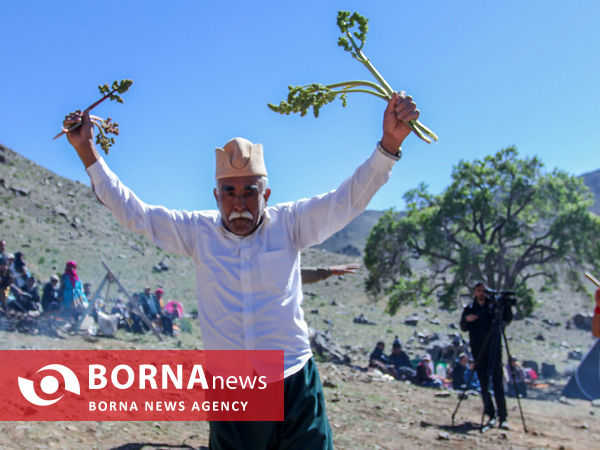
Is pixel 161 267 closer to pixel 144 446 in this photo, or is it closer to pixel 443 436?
pixel 443 436

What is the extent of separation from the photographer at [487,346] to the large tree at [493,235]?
376 inches

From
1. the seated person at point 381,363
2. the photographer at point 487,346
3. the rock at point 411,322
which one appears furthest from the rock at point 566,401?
the rock at point 411,322

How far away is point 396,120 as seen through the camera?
2.28m

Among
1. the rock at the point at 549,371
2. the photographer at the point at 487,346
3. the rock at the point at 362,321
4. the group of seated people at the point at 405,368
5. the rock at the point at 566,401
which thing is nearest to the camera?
the photographer at the point at 487,346

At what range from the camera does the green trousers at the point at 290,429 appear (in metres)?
2.39

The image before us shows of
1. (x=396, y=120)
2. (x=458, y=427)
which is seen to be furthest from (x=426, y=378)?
(x=396, y=120)

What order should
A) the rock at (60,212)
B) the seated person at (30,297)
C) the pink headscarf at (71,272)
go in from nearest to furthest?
the seated person at (30,297)
the pink headscarf at (71,272)
the rock at (60,212)

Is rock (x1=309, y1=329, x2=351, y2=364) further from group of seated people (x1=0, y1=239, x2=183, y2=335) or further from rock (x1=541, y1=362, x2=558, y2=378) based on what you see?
rock (x1=541, y1=362, x2=558, y2=378)

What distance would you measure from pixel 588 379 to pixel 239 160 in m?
11.6

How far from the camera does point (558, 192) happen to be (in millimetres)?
17438

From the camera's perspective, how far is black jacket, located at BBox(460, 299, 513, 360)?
7.38 m

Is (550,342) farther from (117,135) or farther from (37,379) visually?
(117,135)

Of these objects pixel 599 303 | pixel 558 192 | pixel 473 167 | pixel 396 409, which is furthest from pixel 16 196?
pixel 599 303

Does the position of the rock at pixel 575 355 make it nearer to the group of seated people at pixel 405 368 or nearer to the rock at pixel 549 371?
the rock at pixel 549 371
